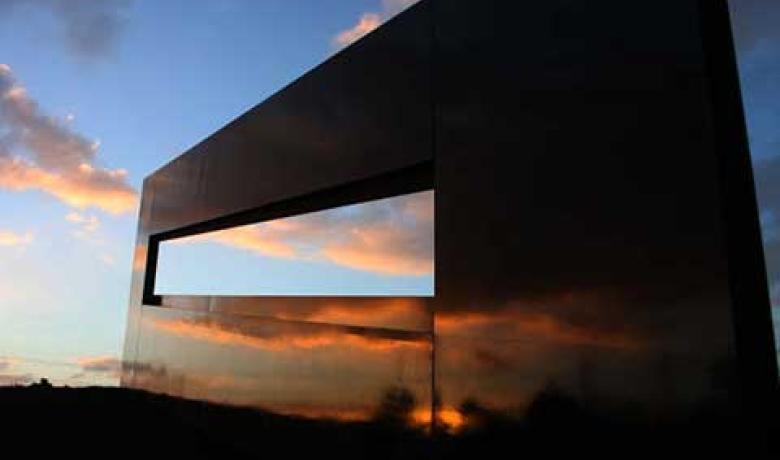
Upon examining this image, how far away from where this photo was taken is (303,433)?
5707 millimetres

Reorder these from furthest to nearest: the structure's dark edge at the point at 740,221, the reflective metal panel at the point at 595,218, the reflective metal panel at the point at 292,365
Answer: the reflective metal panel at the point at 292,365, the reflective metal panel at the point at 595,218, the structure's dark edge at the point at 740,221

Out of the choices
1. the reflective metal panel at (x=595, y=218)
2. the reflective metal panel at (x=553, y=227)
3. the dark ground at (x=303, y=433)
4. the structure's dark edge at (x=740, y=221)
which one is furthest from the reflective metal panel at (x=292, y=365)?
the structure's dark edge at (x=740, y=221)

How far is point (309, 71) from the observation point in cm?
675

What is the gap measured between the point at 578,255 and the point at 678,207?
1.93ft

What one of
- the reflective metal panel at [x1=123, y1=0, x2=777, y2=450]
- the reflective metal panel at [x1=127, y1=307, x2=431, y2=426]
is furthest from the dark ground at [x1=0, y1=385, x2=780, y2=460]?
the reflective metal panel at [x1=127, y1=307, x2=431, y2=426]

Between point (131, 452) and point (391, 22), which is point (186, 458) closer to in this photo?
point (131, 452)

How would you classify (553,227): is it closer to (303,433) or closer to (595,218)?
(595,218)

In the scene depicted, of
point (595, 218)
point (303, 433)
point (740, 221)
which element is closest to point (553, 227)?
point (595, 218)

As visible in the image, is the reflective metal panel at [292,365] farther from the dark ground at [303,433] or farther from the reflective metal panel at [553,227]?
the dark ground at [303,433]

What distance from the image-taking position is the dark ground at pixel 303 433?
2.99m

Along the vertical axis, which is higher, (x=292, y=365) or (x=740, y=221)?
(x=740, y=221)

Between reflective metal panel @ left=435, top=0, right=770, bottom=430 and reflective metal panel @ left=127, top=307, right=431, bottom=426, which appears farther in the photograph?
reflective metal panel @ left=127, top=307, right=431, bottom=426

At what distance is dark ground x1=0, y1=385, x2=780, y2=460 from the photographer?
9.80ft

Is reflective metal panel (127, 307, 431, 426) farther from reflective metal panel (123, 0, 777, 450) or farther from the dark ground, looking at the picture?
the dark ground
